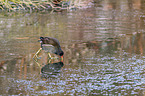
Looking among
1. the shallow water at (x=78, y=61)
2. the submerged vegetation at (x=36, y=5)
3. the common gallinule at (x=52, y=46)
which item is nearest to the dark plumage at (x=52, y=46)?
the common gallinule at (x=52, y=46)

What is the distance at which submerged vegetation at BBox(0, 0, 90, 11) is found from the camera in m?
21.1

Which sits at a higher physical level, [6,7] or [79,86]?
[6,7]

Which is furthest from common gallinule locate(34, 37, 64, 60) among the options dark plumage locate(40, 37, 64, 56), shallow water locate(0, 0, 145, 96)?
shallow water locate(0, 0, 145, 96)

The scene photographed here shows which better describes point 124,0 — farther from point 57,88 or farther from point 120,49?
point 57,88

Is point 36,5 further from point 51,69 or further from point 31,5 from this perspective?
point 51,69

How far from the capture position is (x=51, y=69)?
25.1 feet

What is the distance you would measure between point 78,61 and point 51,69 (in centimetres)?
91

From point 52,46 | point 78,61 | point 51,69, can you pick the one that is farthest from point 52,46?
point 51,69

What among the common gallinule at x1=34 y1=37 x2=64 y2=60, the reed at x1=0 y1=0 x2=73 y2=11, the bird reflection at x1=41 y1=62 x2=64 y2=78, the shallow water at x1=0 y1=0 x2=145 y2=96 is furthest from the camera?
the reed at x1=0 y1=0 x2=73 y2=11

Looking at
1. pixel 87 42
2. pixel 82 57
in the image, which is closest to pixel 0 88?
pixel 82 57

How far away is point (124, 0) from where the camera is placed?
88.2ft

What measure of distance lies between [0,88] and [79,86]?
1.36 m

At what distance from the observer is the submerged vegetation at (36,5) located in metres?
21.1

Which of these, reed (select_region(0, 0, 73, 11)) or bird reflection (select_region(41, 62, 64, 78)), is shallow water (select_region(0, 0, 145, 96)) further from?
reed (select_region(0, 0, 73, 11))
